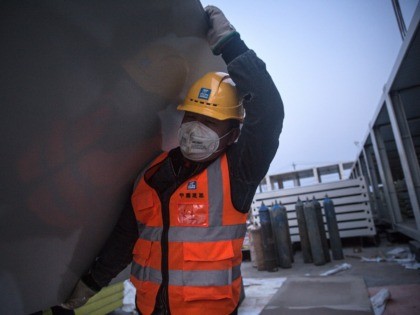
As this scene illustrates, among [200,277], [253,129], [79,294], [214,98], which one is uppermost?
[214,98]

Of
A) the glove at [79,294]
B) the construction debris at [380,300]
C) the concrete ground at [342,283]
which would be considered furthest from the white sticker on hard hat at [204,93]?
the construction debris at [380,300]

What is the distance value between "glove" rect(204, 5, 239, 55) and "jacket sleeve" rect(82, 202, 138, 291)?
3.41 ft

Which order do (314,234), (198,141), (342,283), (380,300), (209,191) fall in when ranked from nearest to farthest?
(209,191) → (198,141) → (380,300) → (342,283) → (314,234)

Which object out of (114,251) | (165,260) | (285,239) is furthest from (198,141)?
(285,239)

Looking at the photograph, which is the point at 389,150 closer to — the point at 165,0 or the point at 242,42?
the point at 242,42

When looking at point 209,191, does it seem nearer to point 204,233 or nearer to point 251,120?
point 204,233

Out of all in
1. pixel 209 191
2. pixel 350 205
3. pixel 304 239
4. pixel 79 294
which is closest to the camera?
pixel 209 191

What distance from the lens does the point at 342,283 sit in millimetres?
3775

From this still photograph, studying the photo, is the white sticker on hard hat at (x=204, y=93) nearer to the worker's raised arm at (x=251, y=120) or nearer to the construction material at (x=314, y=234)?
the worker's raised arm at (x=251, y=120)

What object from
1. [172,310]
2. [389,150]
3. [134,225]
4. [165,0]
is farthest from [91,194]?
[389,150]

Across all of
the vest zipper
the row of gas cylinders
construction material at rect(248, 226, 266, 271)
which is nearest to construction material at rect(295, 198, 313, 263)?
the row of gas cylinders

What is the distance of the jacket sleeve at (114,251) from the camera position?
163 cm

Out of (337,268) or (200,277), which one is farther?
(337,268)

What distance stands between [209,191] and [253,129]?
0.37 m
